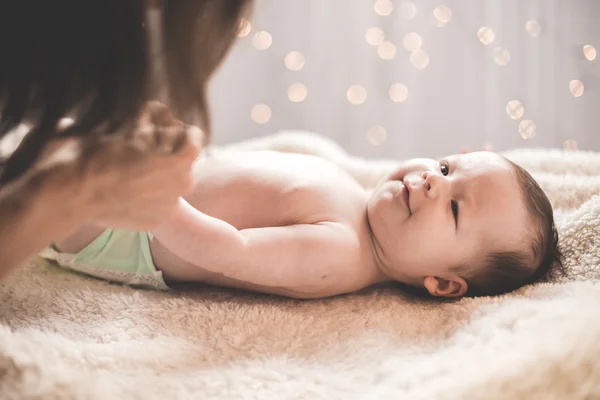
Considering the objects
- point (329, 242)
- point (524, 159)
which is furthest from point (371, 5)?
point (329, 242)

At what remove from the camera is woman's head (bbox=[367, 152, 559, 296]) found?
3.34 feet

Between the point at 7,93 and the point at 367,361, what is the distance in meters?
0.58

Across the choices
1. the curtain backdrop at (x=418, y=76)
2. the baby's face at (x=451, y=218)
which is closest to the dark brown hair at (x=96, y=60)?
the baby's face at (x=451, y=218)

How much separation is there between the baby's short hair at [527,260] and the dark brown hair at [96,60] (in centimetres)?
68

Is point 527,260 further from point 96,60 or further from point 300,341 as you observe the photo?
point 96,60

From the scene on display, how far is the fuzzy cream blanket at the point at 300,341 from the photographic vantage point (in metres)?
0.66

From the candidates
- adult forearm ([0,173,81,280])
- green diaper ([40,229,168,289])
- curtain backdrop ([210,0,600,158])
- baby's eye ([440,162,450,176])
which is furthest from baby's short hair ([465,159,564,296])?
curtain backdrop ([210,0,600,158])

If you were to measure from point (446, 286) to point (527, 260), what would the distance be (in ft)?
0.51

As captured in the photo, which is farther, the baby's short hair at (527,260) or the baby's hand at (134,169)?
the baby's short hair at (527,260)

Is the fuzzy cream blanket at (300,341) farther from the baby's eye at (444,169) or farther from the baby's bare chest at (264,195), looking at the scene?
the baby's eye at (444,169)

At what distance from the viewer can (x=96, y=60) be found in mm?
532

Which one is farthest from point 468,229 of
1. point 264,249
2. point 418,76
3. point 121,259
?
point 418,76

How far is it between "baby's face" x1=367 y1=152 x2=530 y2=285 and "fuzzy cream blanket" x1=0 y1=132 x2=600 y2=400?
0.27ft

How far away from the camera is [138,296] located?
0.96 m
